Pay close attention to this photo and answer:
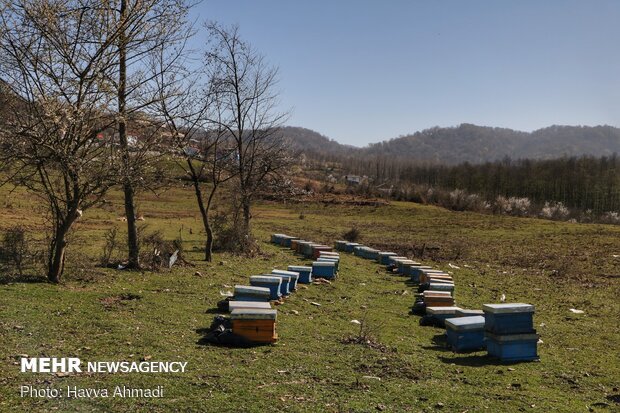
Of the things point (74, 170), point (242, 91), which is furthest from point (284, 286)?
point (242, 91)

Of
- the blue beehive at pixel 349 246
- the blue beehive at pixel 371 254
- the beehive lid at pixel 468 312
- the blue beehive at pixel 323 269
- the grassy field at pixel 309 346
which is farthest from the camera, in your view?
the blue beehive at pixel 349 246

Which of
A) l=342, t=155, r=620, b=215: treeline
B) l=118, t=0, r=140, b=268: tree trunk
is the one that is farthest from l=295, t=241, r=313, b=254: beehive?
l=342, t=155, r=620, b=215: treeline

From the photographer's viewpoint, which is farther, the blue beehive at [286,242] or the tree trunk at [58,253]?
the blue beehive at [286,242]

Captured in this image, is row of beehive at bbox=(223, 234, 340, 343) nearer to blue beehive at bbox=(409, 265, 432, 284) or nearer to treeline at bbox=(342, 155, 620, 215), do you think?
blue beehive at bbox=(409, 265, 432, 284)

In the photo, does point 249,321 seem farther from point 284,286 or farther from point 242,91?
point 242,91

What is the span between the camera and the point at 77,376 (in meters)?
6.90

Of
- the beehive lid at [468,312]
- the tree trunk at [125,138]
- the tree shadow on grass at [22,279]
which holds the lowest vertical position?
the beehive lid at [468,312]

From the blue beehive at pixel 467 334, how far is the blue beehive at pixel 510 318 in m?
0.46

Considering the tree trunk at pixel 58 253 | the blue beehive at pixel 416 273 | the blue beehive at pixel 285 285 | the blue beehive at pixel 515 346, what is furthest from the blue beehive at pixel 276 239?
the blue beehive at pixel 515 346

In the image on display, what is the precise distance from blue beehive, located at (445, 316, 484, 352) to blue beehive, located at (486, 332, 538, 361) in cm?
40

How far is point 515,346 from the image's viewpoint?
9.44 metres

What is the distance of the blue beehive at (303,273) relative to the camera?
15922 mm

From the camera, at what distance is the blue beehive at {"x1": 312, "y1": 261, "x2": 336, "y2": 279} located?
17.3 meters

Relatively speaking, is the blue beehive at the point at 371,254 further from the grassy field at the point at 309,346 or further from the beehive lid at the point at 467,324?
the beehive lid at the point at 467,324
